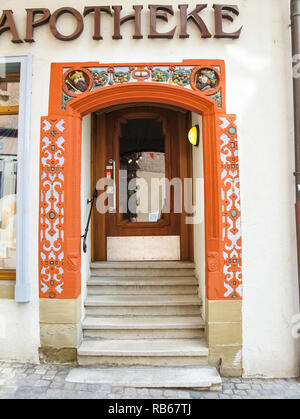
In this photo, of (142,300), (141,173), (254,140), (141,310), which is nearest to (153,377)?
(141,310)

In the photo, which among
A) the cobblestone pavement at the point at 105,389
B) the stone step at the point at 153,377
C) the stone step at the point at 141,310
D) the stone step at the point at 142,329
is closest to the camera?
the cobblestone pavement at the point at 105,389

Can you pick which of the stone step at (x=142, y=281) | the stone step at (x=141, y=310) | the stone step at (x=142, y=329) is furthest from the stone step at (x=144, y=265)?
the stone step at (x=142, y=329)

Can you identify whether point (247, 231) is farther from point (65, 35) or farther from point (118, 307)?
point (65, 35)

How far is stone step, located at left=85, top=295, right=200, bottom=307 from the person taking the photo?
3.58 m

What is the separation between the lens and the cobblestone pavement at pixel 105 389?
2.68 metres

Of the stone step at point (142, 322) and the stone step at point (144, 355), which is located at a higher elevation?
the stone step at point (142, 322)

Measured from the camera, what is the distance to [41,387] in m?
2.79

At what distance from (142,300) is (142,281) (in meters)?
0.29

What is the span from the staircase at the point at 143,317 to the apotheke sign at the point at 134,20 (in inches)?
114

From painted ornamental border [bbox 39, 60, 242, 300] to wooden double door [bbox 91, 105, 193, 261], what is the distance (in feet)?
3.78

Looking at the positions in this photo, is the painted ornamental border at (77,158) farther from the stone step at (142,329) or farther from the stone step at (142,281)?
the stone step at (142,281)

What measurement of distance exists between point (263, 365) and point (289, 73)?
10.5 ft
